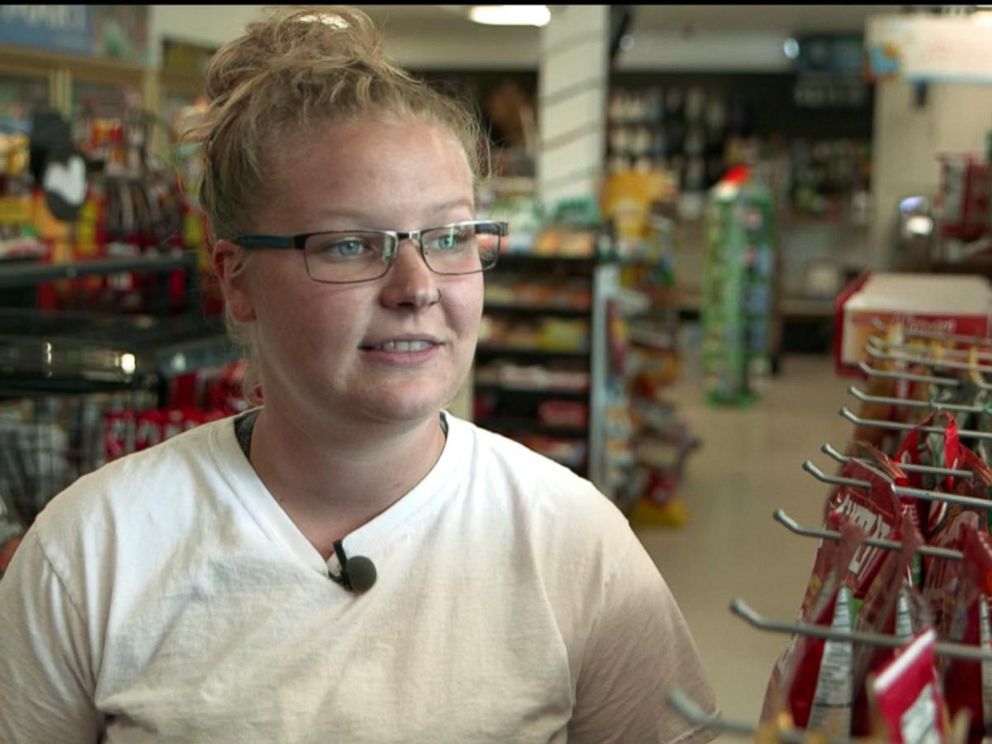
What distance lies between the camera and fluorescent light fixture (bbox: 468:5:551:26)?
727cm

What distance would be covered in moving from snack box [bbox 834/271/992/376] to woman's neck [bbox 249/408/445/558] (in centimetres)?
133

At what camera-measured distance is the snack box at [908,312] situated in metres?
2.77

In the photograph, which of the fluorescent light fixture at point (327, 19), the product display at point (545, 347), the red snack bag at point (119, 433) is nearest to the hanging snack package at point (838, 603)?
the fluorescent light fixture at point (327, 19)

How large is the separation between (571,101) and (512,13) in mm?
937

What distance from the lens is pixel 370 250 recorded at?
155 cm

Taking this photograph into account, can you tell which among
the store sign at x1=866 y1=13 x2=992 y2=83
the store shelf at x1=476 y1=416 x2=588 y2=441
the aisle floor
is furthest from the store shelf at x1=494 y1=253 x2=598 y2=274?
the store sign at x1=866 y1=13 x2=992 y2=83

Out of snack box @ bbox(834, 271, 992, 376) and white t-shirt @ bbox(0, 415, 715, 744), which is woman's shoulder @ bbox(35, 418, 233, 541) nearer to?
white t-shirt @ bbox(0, 415, 715, 744)

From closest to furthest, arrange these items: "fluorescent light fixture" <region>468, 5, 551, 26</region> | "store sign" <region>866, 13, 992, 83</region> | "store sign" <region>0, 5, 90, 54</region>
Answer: "store sign" <region>866, 13, 992, 83</region> < "fluorescent light fixture" <region>468, 5, 551, 26</region> < "store sign" <region>0, 5, 90, 54</region>

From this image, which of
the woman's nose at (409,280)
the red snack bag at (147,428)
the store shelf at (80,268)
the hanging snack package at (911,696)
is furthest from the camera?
the store shelf at (80,268)

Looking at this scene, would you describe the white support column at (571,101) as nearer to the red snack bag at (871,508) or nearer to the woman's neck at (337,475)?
the woman's neck at (337,475)

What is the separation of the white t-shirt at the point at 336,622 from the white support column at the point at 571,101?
6.67 meters

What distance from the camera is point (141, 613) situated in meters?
1.62

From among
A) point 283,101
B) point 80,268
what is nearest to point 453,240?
point 283,101

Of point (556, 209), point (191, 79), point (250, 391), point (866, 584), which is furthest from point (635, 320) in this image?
point (866, 584)
